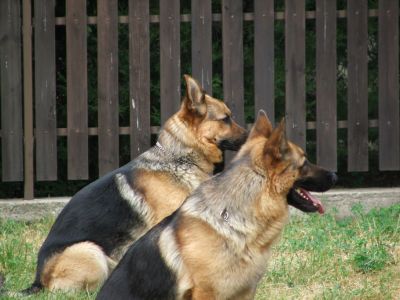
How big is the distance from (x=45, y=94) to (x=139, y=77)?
958mm

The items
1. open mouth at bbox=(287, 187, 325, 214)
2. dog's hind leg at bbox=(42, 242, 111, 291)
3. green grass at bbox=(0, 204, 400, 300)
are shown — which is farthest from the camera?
green grass at bbox=(0, 204, 400, 300)

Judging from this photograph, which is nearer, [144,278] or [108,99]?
[144,278]

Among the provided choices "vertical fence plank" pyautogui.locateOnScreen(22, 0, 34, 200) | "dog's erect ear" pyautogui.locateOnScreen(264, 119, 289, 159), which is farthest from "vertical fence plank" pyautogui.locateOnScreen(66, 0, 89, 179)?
"dog's erect ear" pyautogui.locateOnScreen(264, 119, 289, 159)

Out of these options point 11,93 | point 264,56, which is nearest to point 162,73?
point 264,56

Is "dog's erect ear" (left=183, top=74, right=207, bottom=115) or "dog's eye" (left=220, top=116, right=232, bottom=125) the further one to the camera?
"dog's eye" (left=220, top=116, right=232, bottom=125)

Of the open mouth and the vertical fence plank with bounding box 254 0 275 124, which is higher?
the vertical fence plank with bounding box 254 0 275 124

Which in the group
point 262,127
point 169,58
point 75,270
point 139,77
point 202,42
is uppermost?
point 202,42

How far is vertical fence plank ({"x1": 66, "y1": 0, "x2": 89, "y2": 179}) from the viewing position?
983 centimetres

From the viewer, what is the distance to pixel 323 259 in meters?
7.89

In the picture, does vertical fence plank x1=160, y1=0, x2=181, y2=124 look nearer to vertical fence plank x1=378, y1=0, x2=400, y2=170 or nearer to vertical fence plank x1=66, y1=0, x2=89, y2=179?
vertical fence plank x1=66, y1=0, x2=89, y2=179

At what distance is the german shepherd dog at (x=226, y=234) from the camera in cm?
564

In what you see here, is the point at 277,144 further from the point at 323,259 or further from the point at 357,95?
the point at 357,95

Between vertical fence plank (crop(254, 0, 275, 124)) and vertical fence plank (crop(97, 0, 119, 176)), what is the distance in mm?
1413

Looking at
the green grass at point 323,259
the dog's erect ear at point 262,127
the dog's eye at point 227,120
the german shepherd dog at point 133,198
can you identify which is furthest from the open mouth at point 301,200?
the dog's eye at point 227,120
